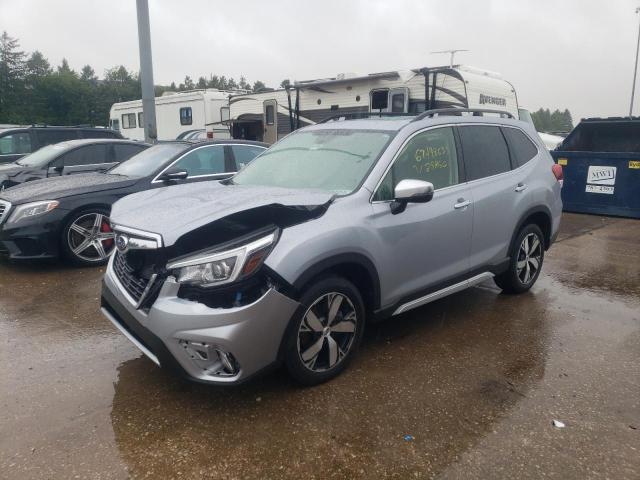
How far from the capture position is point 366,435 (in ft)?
9.05

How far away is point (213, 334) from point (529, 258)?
3.53m

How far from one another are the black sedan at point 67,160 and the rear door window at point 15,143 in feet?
9.65

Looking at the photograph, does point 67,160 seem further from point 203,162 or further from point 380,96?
point 380,96

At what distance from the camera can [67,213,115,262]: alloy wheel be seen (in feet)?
19.3

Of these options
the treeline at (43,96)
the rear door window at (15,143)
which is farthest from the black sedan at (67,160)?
the treeline at (43,96)

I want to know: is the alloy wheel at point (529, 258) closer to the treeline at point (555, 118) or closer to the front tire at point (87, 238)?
the front tire at point (87, 238)

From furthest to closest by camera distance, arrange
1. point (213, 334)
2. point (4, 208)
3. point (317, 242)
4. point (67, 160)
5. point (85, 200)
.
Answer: point (67, 160) < point (85, 200) < point (4, 208) < point (317, 242) < point (213, 334)

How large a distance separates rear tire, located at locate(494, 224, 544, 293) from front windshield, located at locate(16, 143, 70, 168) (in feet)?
22.7

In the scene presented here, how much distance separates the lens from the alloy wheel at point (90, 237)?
19.3 ft

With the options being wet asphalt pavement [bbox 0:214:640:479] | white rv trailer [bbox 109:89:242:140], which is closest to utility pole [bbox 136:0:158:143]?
white rv trailer [bbox 109:89:242:140]

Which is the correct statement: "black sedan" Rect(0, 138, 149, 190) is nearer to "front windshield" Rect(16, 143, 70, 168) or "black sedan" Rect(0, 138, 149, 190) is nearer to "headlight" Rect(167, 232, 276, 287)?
"front windshield" Rect(16, 143, 70, 168)

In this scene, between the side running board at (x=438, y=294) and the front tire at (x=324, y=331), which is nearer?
the front tire at (x=324, y=331)

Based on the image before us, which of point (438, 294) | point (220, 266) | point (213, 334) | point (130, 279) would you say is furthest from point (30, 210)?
point (438, 294)

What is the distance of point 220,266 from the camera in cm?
277
